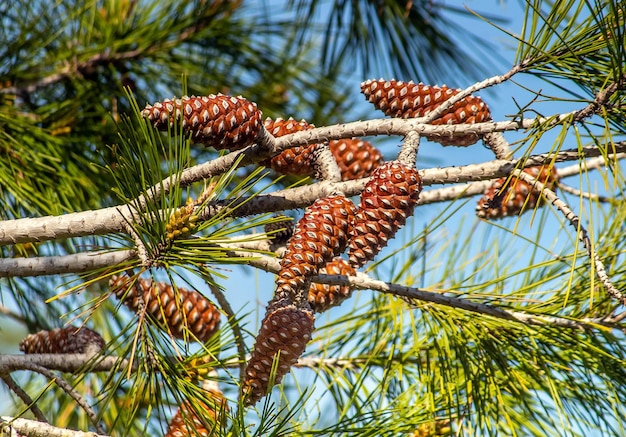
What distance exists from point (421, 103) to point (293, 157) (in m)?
0.20

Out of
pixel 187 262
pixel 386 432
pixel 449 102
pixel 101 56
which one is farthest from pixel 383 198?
pixel 101 56

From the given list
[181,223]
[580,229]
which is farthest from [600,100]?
[181,223]

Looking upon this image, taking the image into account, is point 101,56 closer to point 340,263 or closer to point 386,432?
point 340,263

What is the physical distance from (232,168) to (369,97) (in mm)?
238

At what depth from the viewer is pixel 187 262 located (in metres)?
1.00

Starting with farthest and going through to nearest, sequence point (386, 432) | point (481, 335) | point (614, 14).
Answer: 1. point (481, 335)
2. point (386, 432)
3. point (614, 14)

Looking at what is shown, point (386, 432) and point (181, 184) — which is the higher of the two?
point (181, 184)

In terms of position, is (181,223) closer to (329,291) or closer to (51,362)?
(329,291)

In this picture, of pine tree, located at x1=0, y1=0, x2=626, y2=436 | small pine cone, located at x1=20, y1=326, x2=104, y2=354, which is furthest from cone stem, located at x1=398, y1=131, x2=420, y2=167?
small pine cone, located at x1=20, y1=326, x2=104, y2=354

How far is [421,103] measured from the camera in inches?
42.8

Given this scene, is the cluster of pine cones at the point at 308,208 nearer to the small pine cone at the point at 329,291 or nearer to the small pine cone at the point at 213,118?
the small pine cone at the point at 213,118

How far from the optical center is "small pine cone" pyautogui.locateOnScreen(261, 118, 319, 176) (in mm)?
1113

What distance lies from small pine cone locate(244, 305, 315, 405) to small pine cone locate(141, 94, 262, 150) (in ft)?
0.74

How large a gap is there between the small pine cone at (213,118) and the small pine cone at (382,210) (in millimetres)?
173
